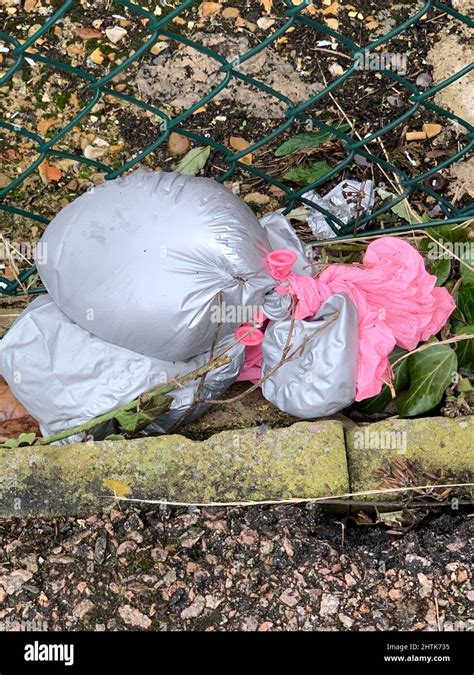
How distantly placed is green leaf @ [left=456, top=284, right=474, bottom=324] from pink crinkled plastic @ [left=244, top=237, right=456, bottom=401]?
6 centimetres

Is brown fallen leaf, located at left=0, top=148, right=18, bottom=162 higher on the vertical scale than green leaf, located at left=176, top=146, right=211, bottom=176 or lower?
higher

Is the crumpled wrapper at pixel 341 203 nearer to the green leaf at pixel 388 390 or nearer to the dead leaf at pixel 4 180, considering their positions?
the green leaf at pixel 388 390

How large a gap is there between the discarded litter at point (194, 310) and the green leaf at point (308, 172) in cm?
48

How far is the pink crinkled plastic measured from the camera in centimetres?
220

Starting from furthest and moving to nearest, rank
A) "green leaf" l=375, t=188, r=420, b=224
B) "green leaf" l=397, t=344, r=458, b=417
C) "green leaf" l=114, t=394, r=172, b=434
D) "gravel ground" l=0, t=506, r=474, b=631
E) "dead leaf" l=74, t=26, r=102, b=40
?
"dead leaf" l=74, t=26, r=102, b=40
"green leaf" l=375, t=188, r=420, b=224
"green leaf" l=397, t=344, r=458, b=417
"green leaf" l=114, t=394, r=172, b=434
"gravel ground" l=0, t=506, r=474, b=631

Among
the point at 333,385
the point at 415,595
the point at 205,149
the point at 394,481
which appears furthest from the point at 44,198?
the point at 415,595

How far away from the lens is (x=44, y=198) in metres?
2.89

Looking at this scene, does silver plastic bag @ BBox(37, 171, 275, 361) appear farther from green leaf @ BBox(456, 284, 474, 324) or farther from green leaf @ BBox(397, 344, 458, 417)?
green leaf @ BBox(456, 284, 474, 324)

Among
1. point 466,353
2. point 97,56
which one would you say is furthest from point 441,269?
point 97,56

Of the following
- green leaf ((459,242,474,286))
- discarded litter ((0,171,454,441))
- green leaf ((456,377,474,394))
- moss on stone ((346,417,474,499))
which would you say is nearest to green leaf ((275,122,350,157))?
discarded litter ((0,171,454,441))

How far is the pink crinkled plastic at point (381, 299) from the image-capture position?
2.20 metres

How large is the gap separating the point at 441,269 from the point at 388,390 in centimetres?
39

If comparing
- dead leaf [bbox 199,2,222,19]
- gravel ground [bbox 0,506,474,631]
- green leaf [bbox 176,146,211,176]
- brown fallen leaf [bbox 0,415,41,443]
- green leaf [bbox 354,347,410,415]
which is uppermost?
dead leaf [bbox 199,2,222,19]

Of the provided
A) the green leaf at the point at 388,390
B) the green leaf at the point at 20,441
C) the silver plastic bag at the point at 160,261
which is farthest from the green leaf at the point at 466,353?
the green leaf at the point at 20,441
